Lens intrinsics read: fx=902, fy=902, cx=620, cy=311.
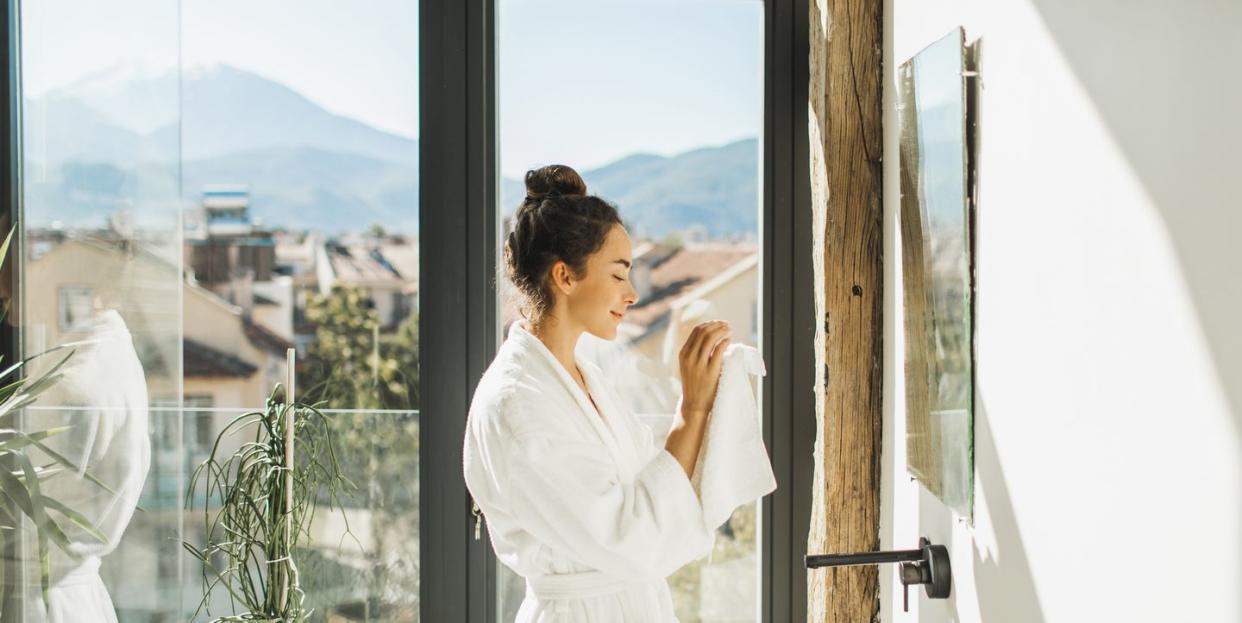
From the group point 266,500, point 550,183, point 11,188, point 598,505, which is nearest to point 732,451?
point 598,505

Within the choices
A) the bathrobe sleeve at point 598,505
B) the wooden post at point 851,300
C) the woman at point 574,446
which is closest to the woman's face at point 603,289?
the woman at point 574,446

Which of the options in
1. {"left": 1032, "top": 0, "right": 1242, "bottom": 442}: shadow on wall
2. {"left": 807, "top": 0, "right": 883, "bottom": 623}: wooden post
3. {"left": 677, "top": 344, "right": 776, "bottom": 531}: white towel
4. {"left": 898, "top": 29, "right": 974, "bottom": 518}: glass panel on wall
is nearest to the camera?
{"left": 1032, "top": 0, "right": 1242, "bottom": 442}: shadow on wall

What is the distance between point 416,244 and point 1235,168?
1471 mm

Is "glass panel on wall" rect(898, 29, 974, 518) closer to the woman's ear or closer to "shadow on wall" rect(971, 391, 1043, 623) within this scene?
"shadow on wall" rect(971, 391, 1043, 623)

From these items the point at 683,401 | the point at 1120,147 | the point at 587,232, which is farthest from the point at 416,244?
the point at 1120,147

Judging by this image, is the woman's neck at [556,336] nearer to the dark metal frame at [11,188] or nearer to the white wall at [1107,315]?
the white wall at [1107,315]

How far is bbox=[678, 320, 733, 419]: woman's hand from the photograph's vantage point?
141 centimetres

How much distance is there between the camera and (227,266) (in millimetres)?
1831

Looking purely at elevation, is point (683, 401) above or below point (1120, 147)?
below

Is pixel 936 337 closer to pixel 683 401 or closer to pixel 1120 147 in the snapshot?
pixel 683 401

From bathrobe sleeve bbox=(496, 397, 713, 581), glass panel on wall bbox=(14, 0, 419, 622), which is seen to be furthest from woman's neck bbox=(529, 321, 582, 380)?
glass panel on wall bbox=(14, 0, 419, 622)

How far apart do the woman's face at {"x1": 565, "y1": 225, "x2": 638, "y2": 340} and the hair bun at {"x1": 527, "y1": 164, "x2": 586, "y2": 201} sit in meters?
0.10

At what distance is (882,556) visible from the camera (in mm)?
1286

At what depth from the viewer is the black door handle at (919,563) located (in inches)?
48.7
